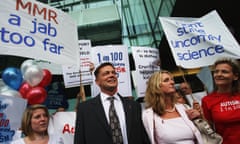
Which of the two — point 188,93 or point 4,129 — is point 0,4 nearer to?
point 4,129

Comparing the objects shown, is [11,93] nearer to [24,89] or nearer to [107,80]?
[24,89]

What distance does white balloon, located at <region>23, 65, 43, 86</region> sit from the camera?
3574 millimetres

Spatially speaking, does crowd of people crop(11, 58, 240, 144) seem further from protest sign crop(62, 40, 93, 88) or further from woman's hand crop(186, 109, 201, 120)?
protest sign crop(62, 40, 93, 88)

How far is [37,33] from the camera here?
2.96 meters

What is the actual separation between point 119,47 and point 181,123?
1.80 metres

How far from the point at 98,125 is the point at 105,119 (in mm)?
75

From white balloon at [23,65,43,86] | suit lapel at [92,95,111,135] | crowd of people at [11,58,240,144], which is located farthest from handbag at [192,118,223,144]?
white balloon at [23,65,43,86]

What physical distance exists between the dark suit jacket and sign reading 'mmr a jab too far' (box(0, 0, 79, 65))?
0.70 meters

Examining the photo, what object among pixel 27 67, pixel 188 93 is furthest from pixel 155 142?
pixel 27 67

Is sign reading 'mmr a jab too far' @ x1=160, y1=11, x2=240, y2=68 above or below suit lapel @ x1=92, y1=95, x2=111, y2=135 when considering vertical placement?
above

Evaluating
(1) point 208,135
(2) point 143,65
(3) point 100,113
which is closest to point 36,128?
(3) point 100,113

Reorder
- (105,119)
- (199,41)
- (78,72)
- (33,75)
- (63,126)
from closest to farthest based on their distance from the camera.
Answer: (105,119), (63,126), (199,41), (33,75), (78,72)

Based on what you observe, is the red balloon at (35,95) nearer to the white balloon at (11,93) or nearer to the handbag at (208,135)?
the white balloon at (11,93)

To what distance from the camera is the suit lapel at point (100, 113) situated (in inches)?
95.0
